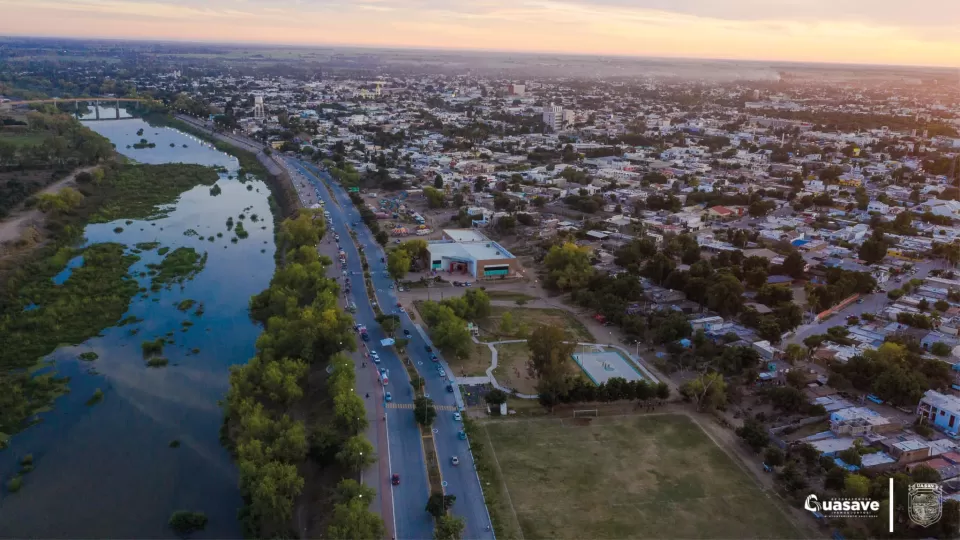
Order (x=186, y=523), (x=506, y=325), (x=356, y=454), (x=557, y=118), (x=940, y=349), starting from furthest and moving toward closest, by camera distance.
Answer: (x=557, y=118)
(x=506, y=325)
(x=940, y=349)
(x=356, y=454)
(x=186, y=523)

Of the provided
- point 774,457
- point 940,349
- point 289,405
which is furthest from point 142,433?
point 940,349

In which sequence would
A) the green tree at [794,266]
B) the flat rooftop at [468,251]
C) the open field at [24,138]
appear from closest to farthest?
1. the green tree at [794,266]
2. the flat rooftop at [468,251]
3. the open field at [24,138]

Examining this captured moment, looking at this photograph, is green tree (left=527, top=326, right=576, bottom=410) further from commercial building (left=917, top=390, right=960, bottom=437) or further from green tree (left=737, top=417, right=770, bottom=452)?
commercial building (left=917, top=390, right=960, bottom=437)

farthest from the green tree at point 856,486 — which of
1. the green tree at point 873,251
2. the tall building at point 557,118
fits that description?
the tall building at point 557,118

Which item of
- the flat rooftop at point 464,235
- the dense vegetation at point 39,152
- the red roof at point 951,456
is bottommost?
the red roof at point 951,456

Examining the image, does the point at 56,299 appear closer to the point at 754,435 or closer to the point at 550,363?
the point at 550,363

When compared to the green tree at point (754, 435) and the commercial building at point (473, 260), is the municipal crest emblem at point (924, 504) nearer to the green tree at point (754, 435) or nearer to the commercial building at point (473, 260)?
the green tree at point (754, 435)

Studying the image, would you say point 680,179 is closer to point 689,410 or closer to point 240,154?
point 689,410

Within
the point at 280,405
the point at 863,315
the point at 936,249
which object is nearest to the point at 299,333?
the point at 280,405
